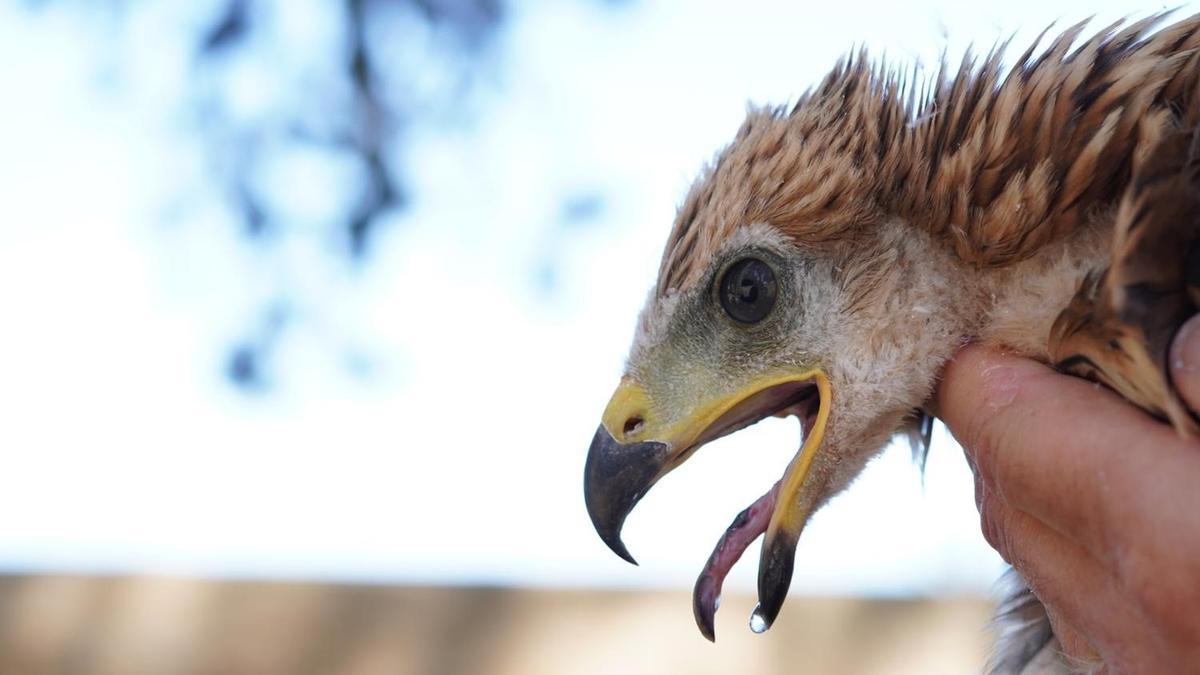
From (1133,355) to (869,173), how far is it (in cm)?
60

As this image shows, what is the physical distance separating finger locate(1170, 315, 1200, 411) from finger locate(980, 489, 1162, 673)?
24 cm

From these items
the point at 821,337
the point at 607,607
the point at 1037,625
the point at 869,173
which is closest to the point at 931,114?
the point at 869,173

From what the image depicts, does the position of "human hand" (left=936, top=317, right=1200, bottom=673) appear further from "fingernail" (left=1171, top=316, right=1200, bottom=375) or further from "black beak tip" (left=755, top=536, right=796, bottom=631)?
"black beak tip" (left=755, top=536, right=796, bottom=631)

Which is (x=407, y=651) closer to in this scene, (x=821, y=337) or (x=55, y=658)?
(x=55, y=658)

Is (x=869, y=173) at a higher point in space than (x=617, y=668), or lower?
higher

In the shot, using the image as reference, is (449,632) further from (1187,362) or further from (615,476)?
(1187,362)

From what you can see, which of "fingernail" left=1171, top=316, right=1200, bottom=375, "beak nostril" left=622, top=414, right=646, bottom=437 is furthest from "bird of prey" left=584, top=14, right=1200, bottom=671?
"fingernail" left=1171, top=316, right=1200, bottom=375

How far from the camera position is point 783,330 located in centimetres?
184

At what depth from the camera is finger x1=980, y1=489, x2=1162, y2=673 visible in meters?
1.26

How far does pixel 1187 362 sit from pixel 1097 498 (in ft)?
0.57

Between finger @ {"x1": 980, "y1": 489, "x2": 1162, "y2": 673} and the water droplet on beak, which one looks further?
the water droplet on beak

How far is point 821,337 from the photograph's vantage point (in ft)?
5.94

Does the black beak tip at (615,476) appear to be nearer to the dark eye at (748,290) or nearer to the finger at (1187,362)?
the dark eye at (748,290)

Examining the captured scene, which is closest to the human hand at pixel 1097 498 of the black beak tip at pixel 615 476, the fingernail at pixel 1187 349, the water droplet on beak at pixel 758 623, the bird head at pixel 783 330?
the fingernail at pixel 1187 349
